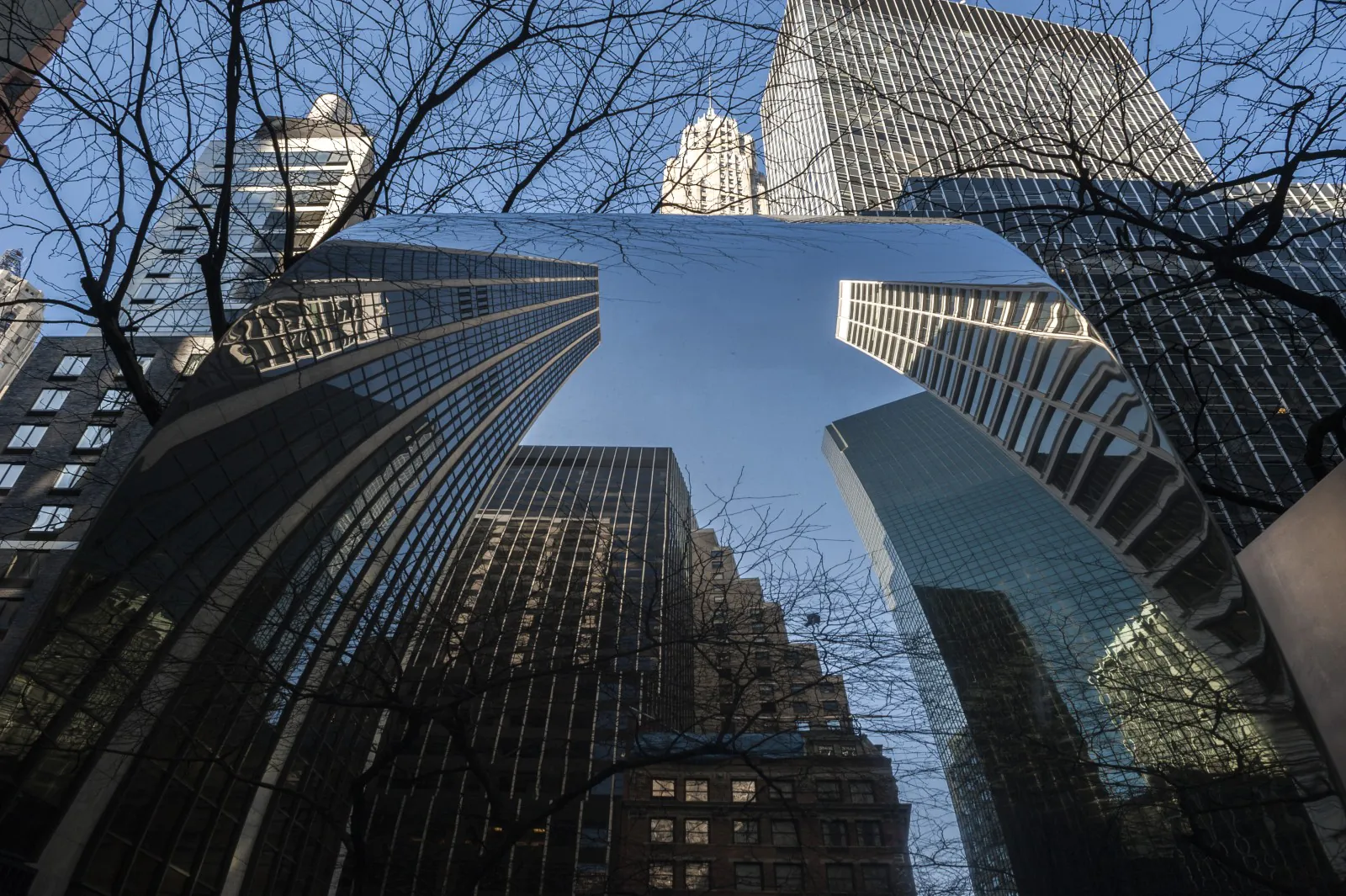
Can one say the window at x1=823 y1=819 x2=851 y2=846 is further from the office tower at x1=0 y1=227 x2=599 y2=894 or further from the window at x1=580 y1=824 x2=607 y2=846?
the office tower at x1=0 y1=227 x2=599 y2=894

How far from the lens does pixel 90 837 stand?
56.6 inches

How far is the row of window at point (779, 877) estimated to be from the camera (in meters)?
1.58

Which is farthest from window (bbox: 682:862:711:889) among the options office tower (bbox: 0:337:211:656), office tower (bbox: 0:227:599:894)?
office tower (bbox: 0:337:211:656)

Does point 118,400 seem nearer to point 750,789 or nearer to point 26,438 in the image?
point 750,789

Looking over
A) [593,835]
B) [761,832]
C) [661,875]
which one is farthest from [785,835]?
[593,835]

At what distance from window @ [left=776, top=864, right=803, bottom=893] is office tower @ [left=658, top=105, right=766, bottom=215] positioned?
3307mm

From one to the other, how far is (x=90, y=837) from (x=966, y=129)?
498cm

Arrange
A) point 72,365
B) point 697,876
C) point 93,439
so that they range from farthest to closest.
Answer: point 72,365, point 93,439, point 697,876

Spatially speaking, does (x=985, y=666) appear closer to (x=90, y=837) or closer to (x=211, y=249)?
(x=90, y=837)

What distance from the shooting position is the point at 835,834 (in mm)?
1638

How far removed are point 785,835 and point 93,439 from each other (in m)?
39.4

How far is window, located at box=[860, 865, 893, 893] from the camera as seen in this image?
1.59 metres

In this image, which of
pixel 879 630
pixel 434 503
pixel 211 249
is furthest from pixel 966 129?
pixel 211 249

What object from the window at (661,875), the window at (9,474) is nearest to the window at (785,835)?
the window at (661,875)
